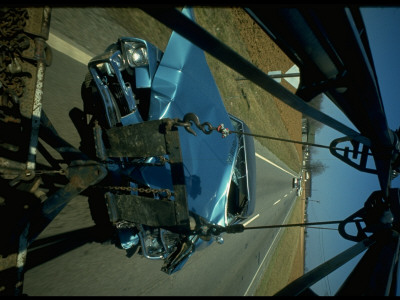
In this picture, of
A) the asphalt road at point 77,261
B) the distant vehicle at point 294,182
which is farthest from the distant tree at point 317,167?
the asphalt road at point 77,261

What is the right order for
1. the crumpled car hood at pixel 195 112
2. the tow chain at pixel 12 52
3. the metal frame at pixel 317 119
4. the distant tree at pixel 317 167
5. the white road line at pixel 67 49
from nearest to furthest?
the metal frame at pixel 317 119 → the tow chain at pixel 12 52 → the crumpled car hood at pixel 195 112 → the white road line at pixel 67 49 → the distant tree at pixel 317 167

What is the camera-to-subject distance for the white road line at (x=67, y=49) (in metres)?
4.05

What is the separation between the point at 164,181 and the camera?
2934mm

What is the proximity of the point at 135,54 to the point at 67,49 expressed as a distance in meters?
2.13

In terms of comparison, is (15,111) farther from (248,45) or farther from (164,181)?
(248,45)

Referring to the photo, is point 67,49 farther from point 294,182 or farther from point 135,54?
point 294,182

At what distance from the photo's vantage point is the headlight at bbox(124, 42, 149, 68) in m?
3.15

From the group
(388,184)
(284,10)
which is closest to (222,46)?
(284,10)

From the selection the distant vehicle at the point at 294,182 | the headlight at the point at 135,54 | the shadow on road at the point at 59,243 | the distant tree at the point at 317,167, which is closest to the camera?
the headlight at the point at 135,54

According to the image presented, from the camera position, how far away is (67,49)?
4250 mm

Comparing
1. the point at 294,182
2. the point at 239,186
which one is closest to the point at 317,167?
the point at 294,182

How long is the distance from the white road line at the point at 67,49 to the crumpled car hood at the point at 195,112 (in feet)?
8.01

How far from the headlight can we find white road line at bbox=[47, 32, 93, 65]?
1881mm

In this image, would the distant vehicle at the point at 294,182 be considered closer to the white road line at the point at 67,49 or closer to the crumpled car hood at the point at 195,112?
the crumpled car hood at the point at 195,112
